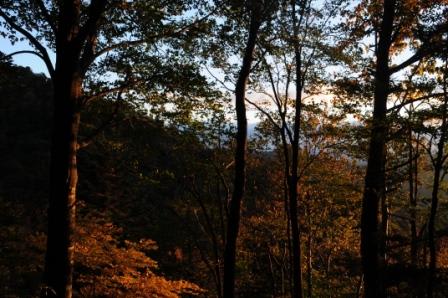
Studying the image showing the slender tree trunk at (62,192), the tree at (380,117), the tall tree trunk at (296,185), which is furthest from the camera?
the tall tree trunk at (296,185)

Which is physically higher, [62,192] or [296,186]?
[296,186]

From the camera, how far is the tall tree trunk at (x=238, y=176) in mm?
11258

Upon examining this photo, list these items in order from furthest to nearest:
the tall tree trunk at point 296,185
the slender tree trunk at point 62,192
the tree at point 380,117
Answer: the tall tree trunk at point 296,185, the tree at point 380,117, the slender tree trunk at point 62,192

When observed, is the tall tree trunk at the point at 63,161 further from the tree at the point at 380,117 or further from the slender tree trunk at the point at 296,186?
the slender tree trunk at the point at 296,186

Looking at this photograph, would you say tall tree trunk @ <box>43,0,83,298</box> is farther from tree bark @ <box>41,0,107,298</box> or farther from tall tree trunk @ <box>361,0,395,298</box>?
tall tree trunk @ <box>361,0,395,298</box>

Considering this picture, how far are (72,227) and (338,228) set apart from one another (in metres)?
20.1

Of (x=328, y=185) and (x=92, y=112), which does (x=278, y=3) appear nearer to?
(x=92, y=112)

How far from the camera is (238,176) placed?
11469 mm

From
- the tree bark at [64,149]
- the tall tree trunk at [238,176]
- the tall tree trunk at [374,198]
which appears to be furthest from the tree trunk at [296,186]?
the tree bark at [64,149]

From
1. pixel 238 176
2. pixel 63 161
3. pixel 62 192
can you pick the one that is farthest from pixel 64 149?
pixel 238 176

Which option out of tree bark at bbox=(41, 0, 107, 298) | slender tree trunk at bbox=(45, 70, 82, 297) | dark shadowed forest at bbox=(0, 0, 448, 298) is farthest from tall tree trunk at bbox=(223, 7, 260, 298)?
slender tree trunk at bbox=(45, 70, 82, 297)

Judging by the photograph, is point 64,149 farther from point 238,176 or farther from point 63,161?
point 238,176

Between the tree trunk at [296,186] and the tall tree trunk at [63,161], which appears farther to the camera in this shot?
the tree trunk at [296,186]

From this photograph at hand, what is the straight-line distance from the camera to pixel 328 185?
17.3m
